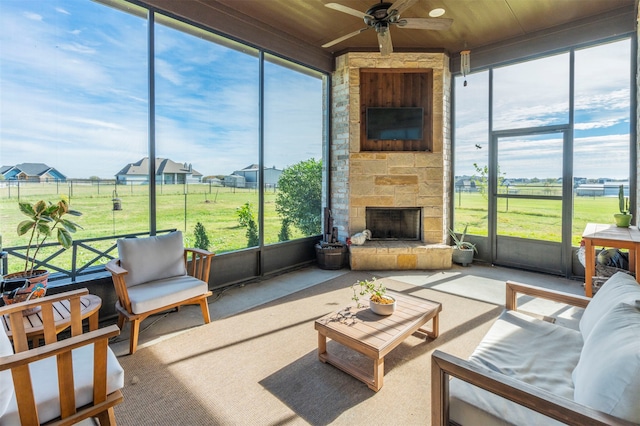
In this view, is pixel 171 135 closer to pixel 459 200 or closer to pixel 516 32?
pixel 459 200

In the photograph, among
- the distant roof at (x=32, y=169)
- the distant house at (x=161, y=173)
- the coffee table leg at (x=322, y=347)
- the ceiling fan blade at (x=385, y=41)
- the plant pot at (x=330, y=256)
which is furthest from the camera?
the plant pot at (x=330, y=256)

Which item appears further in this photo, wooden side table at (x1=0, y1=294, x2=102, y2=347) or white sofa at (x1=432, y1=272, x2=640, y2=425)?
wooden side table at (x1=0, y1=294, x2=102, y2=347)

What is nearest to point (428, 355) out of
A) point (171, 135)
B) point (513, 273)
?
point (513, 273)

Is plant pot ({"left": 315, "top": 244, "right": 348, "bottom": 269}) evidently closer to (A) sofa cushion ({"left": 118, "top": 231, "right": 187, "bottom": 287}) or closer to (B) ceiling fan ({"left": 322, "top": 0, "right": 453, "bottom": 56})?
(A) sofa cushion ({"left": 118, "top": 231, "right": 187, "bottom": 287})

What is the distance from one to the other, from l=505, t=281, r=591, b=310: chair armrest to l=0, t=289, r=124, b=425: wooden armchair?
8.31ft

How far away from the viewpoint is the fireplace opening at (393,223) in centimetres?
552

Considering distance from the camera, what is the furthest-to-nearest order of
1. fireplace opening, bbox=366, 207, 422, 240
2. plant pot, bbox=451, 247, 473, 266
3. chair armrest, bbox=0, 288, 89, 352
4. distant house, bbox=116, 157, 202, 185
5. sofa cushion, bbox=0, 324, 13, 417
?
1. fireplace opening, bbox=366, 207, 422, 240
2. plant pot, bbox=451, 247, 473, 266
3. distant house, bbox=116, 157, 202, 185
4. chair armrest, bbox=0, 288, 89, 352
5. sofa cushion, bbox=0, 324, 13, 417

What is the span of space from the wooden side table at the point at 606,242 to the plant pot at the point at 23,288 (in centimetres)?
476

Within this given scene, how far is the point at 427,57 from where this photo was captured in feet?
17.0

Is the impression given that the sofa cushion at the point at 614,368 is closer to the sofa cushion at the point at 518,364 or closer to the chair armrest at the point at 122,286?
the sofa cushion at the point at 518,364

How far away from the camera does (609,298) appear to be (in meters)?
1.73

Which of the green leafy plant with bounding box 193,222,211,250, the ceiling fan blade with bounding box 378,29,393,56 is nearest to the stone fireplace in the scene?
the ceiling fan blade with bounding box 378,29,393,56

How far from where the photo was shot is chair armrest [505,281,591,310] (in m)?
2.12

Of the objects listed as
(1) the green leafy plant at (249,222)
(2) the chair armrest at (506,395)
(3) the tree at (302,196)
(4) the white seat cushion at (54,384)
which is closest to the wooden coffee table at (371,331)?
(2) the chair armrest at (506,395)
